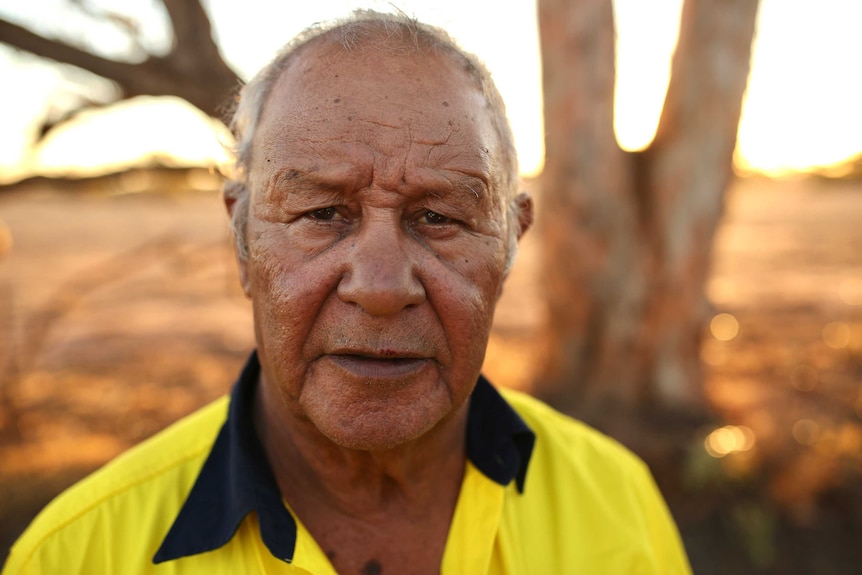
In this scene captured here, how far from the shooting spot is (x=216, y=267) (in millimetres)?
19094

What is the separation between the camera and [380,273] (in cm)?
140

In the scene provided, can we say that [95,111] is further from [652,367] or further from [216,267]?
[216,267]

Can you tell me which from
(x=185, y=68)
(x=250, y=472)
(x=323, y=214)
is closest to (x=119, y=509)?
(x=250, y=472)

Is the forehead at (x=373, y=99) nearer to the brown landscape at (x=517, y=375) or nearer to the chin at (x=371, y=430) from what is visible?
the chin at (x=371, y=430)

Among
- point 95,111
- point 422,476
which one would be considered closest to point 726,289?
point 95,111

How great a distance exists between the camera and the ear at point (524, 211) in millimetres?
1912

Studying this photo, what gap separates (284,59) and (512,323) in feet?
30.4

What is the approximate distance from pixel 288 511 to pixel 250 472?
0.13m

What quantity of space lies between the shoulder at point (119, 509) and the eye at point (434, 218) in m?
0.85

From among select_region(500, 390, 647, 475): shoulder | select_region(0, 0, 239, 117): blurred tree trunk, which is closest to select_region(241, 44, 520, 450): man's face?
select_region(500, 390, 647, 475): shoulder

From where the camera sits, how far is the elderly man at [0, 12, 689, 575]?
1447 millimetres

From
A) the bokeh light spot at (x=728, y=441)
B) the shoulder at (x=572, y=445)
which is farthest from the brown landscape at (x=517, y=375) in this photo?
the shoulder at (x=572, y=445)

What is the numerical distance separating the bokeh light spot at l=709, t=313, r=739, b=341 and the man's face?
7.80 metres

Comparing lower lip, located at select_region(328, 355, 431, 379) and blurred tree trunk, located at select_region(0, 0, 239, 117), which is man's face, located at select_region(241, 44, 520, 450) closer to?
lower lip, located at select_region(328, 355, 431, 379)
